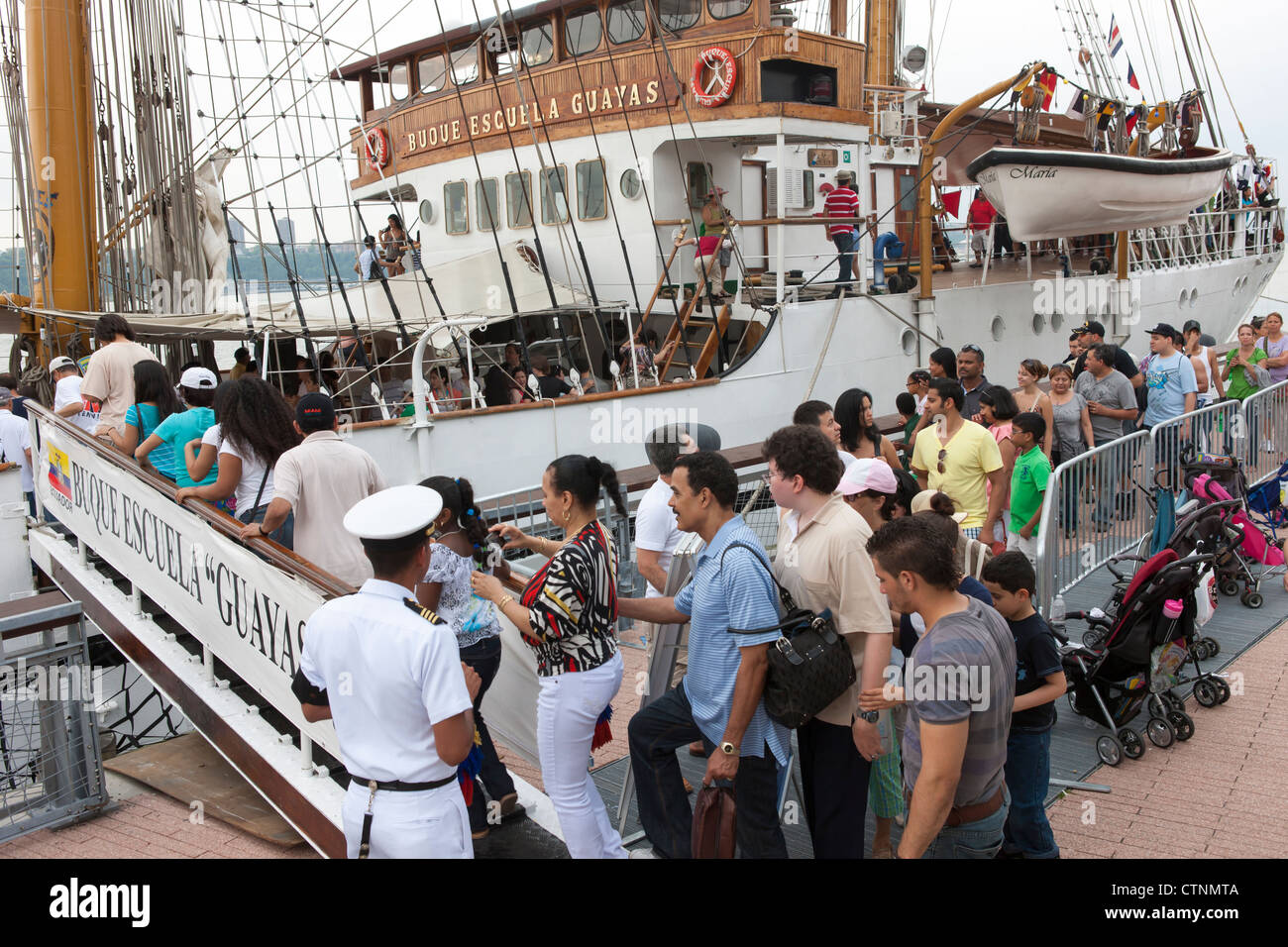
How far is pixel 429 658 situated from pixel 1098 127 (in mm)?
14220

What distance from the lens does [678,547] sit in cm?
432

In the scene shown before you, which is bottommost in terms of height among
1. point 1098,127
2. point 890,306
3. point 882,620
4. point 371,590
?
point 882,620

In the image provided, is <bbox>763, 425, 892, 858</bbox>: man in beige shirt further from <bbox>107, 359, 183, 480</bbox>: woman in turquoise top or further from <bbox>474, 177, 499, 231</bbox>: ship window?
<bbox>474, 177, 499, 231</bbox>: ship window

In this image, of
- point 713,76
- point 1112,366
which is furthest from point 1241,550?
point 713,76

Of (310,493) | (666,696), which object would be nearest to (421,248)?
(310,493)

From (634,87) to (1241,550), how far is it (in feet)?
29.0

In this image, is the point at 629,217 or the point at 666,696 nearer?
the point at 666,696

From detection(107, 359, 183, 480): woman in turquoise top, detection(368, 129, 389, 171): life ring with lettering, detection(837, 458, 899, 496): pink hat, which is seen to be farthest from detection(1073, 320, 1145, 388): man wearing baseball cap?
detection(368, 129, 389, 171): life ring with lettering

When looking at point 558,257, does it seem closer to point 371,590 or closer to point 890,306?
point 890,306

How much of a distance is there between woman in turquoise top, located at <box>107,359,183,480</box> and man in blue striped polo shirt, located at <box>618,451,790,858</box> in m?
3.75

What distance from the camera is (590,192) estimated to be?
1361 centimetres

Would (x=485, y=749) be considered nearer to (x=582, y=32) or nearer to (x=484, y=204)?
(x=582, y=32)

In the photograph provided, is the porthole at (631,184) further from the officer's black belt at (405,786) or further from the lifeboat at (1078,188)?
the officer's black belt at (405,786)

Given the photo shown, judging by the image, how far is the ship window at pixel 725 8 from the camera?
1236 centimetres
